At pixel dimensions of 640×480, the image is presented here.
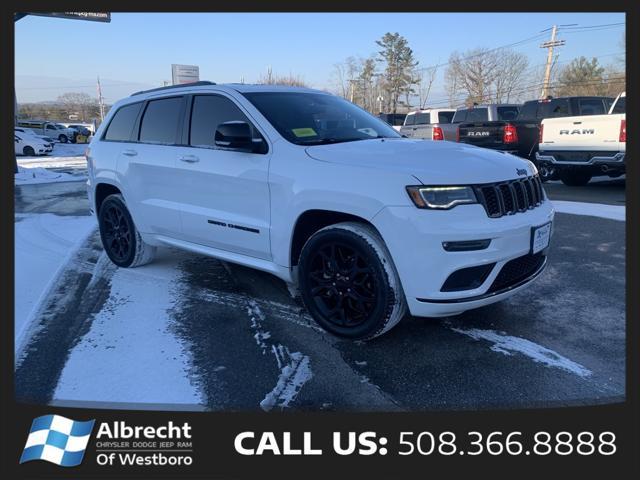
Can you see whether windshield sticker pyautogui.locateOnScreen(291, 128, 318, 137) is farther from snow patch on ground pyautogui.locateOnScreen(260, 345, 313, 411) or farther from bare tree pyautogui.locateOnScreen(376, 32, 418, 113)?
bare tree pyautogui.locateOnScreen(376, 32, 418, 113)

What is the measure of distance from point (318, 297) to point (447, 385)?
1.08m

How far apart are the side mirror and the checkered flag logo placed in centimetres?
206

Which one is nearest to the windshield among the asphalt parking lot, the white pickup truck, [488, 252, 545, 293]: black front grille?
the asphalt parking lot

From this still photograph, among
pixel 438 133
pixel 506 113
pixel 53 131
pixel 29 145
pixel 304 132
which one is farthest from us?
pixel 53 131

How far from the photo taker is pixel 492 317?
3947 millimetres

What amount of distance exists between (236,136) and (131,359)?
5.65ft

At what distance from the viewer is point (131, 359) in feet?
11.0

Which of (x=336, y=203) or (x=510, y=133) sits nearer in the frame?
(x=336, y=203)

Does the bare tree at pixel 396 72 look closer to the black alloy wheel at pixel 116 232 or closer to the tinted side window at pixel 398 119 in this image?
the tinted side window at pixel 398 119

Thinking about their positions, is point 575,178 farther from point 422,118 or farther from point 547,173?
point 422,118

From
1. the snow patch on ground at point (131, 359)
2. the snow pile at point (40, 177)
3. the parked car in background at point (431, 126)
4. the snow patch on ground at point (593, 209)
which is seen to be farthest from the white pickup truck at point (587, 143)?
the snow pile at point (40, 177)

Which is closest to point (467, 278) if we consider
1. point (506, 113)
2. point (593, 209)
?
point (593, 209)

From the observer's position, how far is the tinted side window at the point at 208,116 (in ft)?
13.5

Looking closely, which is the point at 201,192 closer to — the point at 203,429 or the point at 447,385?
the point at 203,429
